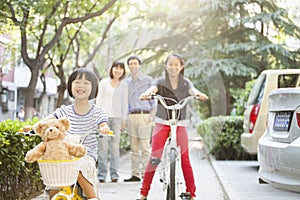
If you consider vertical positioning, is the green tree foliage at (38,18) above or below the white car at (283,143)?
above

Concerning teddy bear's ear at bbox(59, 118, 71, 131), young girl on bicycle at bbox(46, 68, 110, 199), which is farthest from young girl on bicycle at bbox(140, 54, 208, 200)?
teddy bear's ear at bbox(59, 118, 71, 131)

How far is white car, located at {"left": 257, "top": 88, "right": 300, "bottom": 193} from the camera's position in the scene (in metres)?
5.57

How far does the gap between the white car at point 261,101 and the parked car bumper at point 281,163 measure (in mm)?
2299

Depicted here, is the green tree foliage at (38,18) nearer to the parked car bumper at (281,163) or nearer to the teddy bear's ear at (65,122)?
the parked car bumper at (281,163)

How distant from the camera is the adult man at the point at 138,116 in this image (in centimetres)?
693

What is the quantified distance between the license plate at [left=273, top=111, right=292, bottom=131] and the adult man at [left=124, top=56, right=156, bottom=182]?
56.5 inches

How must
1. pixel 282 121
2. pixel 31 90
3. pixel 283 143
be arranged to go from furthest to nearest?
pixel 31 90 → pixel 282 121 → pixel 283 143

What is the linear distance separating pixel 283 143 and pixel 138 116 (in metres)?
2.13

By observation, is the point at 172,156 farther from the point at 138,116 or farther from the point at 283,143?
the point at 138,116

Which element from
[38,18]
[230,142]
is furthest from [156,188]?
[38,18]

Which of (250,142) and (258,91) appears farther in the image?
(258,91)

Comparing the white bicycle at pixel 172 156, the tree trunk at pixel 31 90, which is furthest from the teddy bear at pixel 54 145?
the tree trunk at pixel 31 90

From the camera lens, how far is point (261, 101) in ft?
28.8

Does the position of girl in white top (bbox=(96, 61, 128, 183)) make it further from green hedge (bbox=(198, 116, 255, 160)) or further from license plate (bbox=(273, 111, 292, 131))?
green hedge (bbox=(198, 116, 255, 160))
